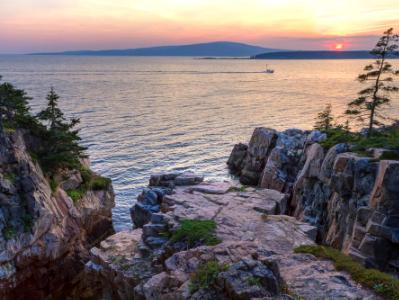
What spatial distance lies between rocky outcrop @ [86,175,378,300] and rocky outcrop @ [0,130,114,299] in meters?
3.97

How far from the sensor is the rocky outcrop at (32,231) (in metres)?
25.4

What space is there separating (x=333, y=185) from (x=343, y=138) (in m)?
9.54

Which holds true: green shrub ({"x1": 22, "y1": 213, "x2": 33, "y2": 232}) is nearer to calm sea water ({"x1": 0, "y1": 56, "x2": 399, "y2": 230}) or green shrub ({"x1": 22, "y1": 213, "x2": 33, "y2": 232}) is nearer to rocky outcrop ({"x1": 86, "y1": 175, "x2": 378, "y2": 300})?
rocky outcrop ({"x1": 86, "y1": 175, "x2": 378, "y2": 300})

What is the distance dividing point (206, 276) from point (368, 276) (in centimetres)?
730

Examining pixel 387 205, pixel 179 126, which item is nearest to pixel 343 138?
pixel 387 205

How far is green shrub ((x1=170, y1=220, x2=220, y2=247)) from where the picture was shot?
21.9 meters

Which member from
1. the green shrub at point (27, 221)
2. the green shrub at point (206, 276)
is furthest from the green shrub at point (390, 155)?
the green shrub at point (27, 221)

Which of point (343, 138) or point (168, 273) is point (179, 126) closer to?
point (343, 138)

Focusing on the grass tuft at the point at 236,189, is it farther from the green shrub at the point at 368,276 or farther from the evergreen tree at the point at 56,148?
the evergreen tree at the point at 56,148

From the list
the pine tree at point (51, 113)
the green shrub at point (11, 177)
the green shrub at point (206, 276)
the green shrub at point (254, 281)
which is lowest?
the green shrub at point (206, 276)

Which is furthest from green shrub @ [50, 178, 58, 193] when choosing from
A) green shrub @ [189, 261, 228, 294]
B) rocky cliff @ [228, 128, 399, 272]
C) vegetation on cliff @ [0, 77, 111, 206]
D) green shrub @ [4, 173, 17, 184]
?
→ rocky cliff @ [228, 128, 399, 272]

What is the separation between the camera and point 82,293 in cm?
2906

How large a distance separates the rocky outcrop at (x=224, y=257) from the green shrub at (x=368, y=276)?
40cm

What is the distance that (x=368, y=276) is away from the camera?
15805mm
